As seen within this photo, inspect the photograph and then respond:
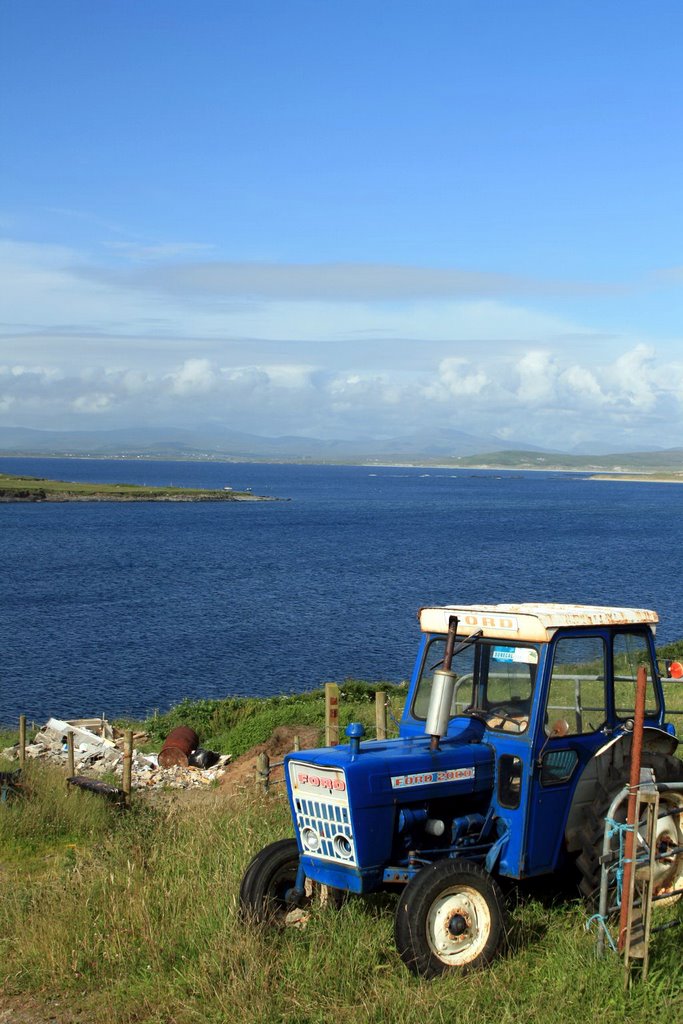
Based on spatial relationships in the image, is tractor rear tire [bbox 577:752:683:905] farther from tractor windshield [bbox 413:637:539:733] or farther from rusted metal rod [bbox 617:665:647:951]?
tractor windshield [bbox 413:637:539:733]

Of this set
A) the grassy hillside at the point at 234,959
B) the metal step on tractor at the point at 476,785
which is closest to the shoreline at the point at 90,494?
the grassy hillside at the point at 234,959

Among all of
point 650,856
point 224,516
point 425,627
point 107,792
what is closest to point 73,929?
point 425,627

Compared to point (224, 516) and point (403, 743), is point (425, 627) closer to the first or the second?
point (403, 743)

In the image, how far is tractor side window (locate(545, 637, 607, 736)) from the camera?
290 inches

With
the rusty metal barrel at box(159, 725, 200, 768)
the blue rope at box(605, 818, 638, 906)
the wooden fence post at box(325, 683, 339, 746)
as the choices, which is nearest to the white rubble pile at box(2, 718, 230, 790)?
the rusty metal barrel at box(159, 725, 200, 768)

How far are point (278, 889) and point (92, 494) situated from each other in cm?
13754

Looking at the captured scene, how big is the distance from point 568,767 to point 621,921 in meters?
1.23

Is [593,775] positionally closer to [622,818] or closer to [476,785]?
[622,818]

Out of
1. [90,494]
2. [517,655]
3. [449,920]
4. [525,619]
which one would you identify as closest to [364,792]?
[449,920]

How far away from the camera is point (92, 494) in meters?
141

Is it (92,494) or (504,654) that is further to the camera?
(92,494)

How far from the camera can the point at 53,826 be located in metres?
11.4

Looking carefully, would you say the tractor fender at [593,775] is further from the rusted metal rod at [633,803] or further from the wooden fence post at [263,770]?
the wooden fence post at [263,770]

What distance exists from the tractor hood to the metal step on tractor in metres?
0.01
